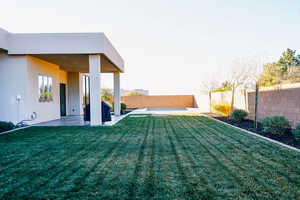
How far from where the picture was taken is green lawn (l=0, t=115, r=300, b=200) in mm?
2529

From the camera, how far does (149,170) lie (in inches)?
130

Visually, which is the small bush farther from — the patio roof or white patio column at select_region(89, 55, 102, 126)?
the patio roof

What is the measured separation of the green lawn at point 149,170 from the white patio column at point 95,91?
2.94m

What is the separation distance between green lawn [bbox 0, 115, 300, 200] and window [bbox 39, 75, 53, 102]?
458 centimetres

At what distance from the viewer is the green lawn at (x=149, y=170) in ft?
8.30

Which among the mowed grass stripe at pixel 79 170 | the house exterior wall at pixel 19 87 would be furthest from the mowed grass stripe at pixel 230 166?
the house exterior wall at pixel 19 87

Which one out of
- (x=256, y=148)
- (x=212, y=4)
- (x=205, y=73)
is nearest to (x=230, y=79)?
(x=205, y=73)

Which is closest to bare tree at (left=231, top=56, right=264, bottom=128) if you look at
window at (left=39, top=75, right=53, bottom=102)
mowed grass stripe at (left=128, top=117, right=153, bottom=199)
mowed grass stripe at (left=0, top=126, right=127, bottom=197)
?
window at (left=39, top=75, right=53, bottom=102)

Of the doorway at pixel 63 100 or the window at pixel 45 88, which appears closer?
the window at pixel 45 88

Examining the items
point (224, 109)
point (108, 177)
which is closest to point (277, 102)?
point (224, 109)

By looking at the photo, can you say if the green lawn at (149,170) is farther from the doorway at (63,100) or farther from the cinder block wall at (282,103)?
the doorway at (63,100)

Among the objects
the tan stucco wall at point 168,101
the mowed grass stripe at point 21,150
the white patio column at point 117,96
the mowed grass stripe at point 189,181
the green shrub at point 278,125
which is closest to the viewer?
the mowed grass stripe at point 189,181

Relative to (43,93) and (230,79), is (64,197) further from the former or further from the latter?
(230,79)

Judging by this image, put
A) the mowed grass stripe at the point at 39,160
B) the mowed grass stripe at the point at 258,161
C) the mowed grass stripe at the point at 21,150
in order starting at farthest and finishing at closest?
1. the mowed grass stripe at the point at 21,150
2. the mowed grass stripe at the point at 39,160
3. the mowed grass stripe at the point at 258,161
